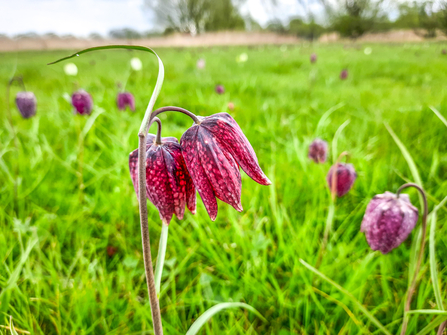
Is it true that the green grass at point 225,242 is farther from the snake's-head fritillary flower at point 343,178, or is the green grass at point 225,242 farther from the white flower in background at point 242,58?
the white flower in background at point 242,58

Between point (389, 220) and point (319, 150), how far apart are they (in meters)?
0.68

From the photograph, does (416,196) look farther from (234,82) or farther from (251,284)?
(234,82)

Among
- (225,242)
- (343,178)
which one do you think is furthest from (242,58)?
(225,242)

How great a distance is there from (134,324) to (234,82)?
285 centimetres

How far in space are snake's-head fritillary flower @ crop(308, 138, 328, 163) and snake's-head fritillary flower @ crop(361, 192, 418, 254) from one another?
0.62 meters

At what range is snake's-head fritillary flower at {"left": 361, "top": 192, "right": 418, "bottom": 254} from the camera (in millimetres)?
757

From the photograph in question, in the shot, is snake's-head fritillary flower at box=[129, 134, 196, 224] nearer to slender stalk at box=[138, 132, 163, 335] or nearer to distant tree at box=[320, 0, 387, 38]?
slender stalk at box=[138, 132, 163, 335]

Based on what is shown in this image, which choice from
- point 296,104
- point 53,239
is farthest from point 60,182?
point 296,104

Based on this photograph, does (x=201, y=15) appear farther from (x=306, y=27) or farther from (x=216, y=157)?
(x=216, y=157)

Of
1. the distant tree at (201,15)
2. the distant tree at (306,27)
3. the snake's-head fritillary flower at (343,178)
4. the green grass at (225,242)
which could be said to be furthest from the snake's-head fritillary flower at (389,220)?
the distant tree at (201,15)

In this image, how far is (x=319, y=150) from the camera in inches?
55.6

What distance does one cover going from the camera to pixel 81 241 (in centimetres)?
107

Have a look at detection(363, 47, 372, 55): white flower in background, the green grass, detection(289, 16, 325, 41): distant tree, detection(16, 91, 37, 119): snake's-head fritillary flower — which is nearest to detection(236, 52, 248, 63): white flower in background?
detection(289, 16, 325, 41): distant tree

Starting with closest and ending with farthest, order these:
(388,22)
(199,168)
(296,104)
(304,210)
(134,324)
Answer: (199,168) → (134,324) → (304,210) → (388,22) → (296,104)
